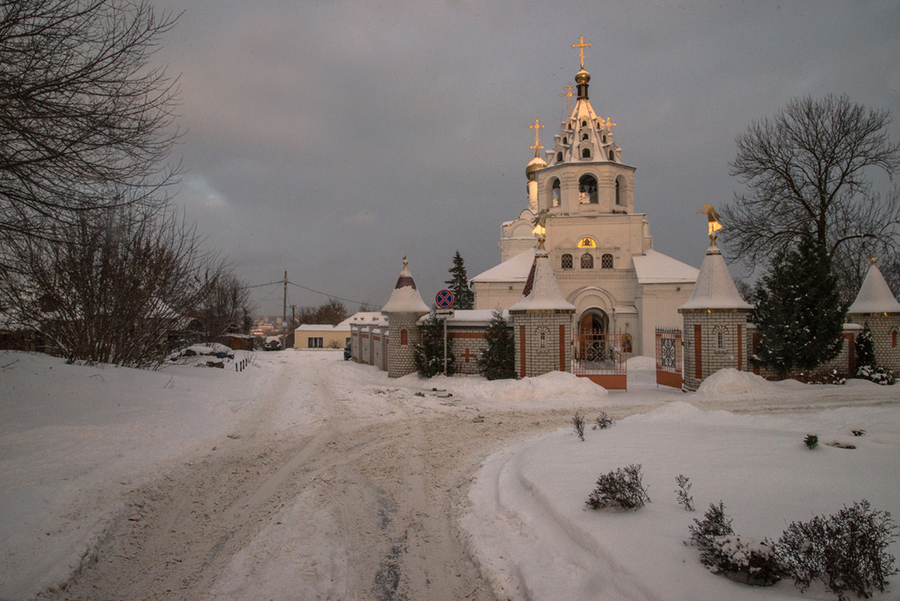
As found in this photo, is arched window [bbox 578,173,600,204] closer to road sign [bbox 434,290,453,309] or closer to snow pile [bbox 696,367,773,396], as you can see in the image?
road sign [bbox 434,290,453,309]

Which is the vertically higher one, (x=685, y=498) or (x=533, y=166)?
(x=533, y=166)

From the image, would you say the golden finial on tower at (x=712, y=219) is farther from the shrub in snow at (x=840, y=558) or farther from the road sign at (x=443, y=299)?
the shrub in snow at (x=840, y=558)

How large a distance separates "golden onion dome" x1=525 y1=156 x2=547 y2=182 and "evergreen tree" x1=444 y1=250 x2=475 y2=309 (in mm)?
A: 14076

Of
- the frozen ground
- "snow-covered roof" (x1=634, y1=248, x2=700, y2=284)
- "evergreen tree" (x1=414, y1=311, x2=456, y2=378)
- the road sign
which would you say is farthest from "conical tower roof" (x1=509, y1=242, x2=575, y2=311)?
"snow-covered roof" (x1=634, y1=248, x2=700, y2=284)

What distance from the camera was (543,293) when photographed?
54.5 feet

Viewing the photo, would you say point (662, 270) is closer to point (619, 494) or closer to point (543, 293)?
point (543, 293)

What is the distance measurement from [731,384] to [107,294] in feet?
55.6

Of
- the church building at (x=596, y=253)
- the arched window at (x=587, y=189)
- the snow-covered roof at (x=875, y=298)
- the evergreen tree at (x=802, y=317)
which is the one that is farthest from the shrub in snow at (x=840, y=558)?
the arched window at (x=587, y=189)

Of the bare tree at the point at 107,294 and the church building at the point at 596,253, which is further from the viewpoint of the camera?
the church building at the point at 596,253

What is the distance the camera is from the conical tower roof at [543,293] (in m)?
16.2

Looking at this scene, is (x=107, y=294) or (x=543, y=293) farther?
(x=543, y=293)

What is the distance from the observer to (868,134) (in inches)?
746

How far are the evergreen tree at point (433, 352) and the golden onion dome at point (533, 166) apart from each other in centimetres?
2487

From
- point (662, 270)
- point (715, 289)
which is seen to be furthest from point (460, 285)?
point (715, 289)
